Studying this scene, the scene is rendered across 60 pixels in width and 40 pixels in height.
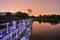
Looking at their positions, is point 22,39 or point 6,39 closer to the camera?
point 6,39

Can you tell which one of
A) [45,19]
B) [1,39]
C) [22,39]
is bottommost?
[45,19]

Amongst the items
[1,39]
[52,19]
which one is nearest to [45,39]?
[1,39]

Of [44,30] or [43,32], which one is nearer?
[43,32]

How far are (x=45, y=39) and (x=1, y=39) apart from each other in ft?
66.4

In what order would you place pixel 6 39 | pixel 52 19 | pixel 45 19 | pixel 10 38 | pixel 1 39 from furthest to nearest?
1. pixel 45 19
2. pixel 52 19
3. pixel 10 38
4. pixel 6 39
5. pixel 1 39

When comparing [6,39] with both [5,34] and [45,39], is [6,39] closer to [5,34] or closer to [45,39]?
[5,34]

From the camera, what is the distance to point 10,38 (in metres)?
10.7

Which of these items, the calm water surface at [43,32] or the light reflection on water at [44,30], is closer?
the calm water surface at [43,32]

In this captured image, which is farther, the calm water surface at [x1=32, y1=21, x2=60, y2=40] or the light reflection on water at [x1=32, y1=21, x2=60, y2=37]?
the light reflection on water at [x1=32, y1=21, x2=60, y2=37]

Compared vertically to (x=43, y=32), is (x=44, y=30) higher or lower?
lower

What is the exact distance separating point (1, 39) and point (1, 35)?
0.56 feet

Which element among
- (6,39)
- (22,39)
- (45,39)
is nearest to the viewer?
(6,39)

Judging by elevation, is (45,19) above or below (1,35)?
below

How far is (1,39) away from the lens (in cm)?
895
